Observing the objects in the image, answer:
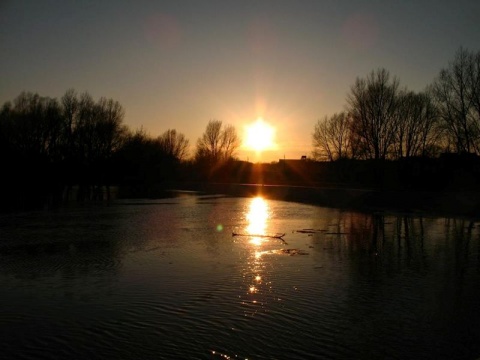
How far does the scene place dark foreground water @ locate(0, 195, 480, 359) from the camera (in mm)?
6203

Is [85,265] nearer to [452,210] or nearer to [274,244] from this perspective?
[274,244]

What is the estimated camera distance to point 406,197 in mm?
42219

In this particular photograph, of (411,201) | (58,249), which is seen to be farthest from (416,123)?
(58,249)

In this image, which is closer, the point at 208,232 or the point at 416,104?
the point at 208,232

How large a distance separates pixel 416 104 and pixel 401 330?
58.0m

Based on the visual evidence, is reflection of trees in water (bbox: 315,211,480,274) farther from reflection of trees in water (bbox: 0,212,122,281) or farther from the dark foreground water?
reflection of trees in water (bbox: 0,212,122,281)

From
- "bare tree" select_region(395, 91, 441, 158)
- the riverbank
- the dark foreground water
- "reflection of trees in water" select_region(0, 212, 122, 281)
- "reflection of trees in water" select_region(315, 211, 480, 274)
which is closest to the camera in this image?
the dark foreground water

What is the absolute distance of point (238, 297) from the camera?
8.66m

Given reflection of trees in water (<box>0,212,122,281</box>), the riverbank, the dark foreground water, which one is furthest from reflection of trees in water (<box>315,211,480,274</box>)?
the riverbank

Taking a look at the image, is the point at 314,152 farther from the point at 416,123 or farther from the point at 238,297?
the point at 238,297

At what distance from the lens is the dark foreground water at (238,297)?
6.20 metres

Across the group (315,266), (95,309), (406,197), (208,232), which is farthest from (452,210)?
(95,309)

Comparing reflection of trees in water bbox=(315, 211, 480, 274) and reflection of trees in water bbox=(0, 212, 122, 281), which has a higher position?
reflection of trees in water bbox=(315, 211, 480, 274)

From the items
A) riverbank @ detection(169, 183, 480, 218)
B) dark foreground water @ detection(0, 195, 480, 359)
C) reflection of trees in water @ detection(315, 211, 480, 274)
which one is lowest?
dark foreground water @ detection(0, 195, 480, 359)
